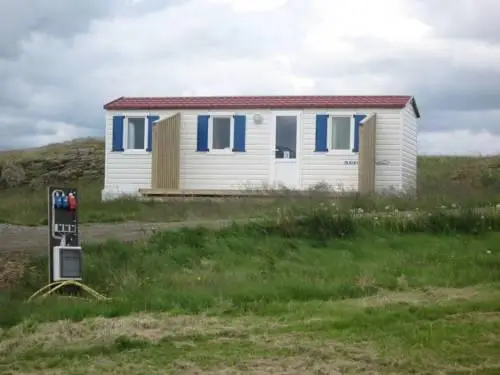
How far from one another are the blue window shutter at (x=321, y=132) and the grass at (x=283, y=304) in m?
7.97

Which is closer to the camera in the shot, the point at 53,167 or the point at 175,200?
the point at 175,200

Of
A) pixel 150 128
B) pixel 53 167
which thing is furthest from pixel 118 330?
pixel 53 167

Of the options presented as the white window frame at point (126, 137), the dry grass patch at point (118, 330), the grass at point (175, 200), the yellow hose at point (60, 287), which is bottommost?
the dry grass patch at point (118, 330)

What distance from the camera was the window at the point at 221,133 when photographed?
22.4m

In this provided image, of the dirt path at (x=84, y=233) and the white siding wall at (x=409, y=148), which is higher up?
the white siding wall at (x=409, y=148)

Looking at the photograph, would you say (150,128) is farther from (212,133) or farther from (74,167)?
(74,167)

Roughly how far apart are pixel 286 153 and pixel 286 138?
1.23 ft

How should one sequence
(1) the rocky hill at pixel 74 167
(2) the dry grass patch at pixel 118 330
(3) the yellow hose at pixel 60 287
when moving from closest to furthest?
(2) the dry grass patch at pixel 118 330 → (3) the yellow hose at pixel 60 287 → (1) the rocky hill at pixel 74 167

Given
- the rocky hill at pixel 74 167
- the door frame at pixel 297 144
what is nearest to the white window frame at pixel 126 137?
the door frame at pixel 297 144

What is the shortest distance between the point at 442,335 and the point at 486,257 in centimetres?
461

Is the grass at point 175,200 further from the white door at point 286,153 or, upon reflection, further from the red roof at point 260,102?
→ the red roof at point 260,102

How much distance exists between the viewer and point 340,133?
21797 millimetres

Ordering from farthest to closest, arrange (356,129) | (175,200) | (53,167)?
(53,167) → (356,129) → (175,200)

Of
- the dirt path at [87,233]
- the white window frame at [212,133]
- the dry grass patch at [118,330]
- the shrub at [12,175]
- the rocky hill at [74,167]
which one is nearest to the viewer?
the dry grass patch at [118,330]
